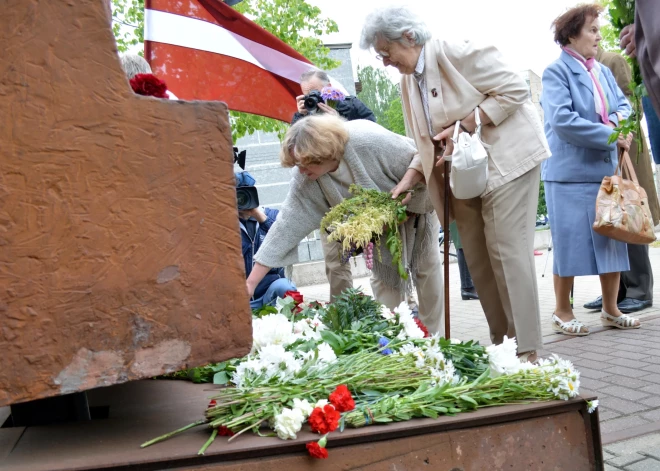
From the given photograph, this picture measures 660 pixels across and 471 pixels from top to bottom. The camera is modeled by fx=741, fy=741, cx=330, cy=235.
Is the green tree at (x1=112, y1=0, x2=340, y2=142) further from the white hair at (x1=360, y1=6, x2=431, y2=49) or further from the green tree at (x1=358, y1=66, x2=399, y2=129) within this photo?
the green tree at (x1=358, y1=66, x2=399, y2=129)

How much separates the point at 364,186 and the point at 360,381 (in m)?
2.09

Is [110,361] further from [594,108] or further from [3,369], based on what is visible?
[594,108]

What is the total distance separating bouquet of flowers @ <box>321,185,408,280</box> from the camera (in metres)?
3.77

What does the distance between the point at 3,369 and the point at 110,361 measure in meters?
0.24

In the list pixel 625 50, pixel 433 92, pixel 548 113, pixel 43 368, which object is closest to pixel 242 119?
pixel 548 113

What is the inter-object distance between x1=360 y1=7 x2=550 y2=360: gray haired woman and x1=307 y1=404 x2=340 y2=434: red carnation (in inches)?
80.9

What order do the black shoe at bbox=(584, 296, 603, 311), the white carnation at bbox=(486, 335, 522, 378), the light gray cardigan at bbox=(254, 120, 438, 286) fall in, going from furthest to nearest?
the black shoe at bbox=(584, 296, 603, 311) → the light gray cardigan at bbox=(254, 120, 438, 286) → the white carnation at bbox=(486, 335, 522, 378)

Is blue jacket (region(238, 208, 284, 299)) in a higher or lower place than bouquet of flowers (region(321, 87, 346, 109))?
lower

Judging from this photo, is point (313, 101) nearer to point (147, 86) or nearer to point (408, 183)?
point (408, 183)

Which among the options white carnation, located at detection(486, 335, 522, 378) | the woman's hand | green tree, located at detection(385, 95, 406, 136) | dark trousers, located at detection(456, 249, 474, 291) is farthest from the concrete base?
green tree, located at detection(385, 95, 406, 136)

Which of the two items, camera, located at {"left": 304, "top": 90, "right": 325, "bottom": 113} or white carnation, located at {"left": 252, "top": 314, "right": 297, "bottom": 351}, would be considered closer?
white carnation, located at {"left": 252, "top": 314, "right": 297, "bottom": 351}

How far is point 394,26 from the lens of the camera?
3.78 metres

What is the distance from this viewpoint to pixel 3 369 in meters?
1.71

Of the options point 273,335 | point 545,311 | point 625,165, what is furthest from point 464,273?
point 273,335
